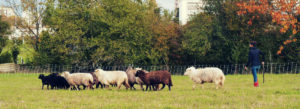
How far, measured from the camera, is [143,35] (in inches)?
1517

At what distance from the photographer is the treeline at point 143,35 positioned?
118 feet

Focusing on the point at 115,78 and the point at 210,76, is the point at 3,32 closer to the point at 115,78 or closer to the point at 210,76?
the point at 115,78

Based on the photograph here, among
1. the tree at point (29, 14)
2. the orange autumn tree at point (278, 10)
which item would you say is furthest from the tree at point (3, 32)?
the orange autumn tree at point (278, 10)

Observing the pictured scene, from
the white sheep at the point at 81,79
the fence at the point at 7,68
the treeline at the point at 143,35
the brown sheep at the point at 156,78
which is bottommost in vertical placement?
the fence at the point at 7,68

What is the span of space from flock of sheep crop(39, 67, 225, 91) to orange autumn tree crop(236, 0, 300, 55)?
604 inches

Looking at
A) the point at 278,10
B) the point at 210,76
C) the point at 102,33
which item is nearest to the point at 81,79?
the point at 210,76

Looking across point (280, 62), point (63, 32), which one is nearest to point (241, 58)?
point (280, 62)

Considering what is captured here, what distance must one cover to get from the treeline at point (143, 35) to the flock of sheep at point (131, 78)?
17.3 meters

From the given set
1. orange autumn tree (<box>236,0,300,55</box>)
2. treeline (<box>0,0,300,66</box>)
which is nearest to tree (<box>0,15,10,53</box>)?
treeline (<box>0,0,300,66</box>)

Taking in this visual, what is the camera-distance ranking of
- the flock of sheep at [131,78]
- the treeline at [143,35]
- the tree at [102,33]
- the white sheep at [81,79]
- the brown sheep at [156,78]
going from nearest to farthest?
1. the brown sheep at [156,78]
2. the flock of sheep at [131,78]
3. the white sheep at [81,79]
4. the treeline at [143,35]
5. the tree at [102,33]

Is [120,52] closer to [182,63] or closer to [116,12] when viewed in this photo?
[116,12]

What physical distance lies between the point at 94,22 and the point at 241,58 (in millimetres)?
15260

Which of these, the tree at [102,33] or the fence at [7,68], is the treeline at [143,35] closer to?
the tree at [102,33]

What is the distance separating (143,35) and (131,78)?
63.5ft
